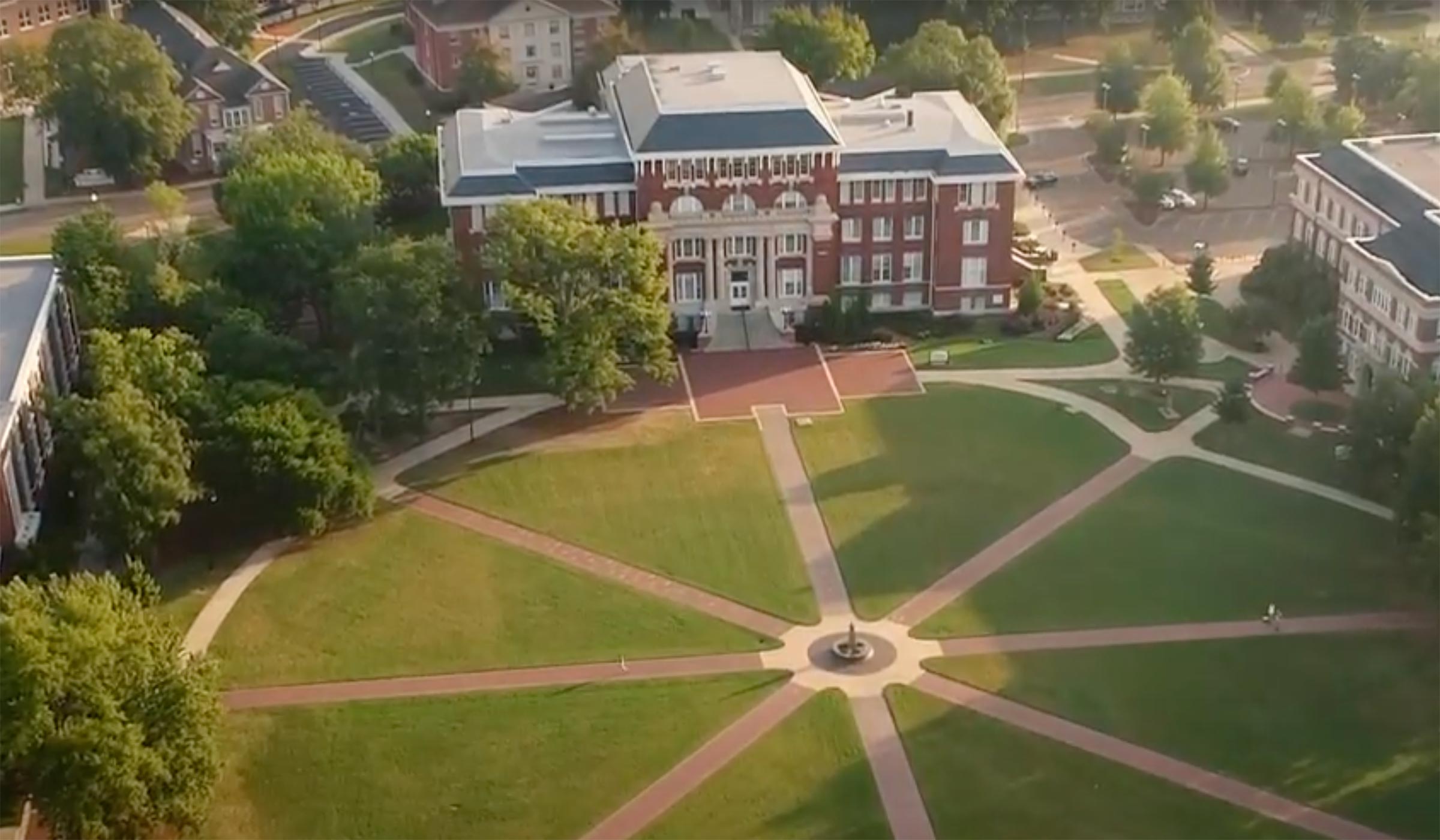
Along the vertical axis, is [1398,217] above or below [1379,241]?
above

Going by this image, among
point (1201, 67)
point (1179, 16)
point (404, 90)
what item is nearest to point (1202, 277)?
point (1201, 67)

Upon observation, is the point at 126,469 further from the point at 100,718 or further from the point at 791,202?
the point at 791,202

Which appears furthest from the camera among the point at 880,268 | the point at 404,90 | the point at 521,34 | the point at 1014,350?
the point at 404,90

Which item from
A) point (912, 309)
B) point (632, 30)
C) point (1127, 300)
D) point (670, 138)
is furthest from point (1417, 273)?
point (632, 30)

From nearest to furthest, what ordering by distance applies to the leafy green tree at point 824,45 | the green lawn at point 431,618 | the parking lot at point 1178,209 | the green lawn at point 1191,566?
1. the green lawn at point 431,618
2. the green lawn at point 1191,566
3. the parking lot at point 1178,209
4. the leafy green tree at point 824,45

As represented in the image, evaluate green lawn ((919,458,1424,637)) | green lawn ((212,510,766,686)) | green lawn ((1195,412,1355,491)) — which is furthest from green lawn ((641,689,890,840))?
green lawn ((1195,412,1355,491))

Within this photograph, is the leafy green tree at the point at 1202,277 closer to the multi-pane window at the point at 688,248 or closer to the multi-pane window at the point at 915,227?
the multi-pane window at the point at 915,227

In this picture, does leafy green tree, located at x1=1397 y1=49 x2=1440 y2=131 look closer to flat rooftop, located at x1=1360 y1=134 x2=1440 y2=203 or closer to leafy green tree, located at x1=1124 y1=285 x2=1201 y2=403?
flat rooftop, located at x1=1360 y1=134 x2=1440 y2=203

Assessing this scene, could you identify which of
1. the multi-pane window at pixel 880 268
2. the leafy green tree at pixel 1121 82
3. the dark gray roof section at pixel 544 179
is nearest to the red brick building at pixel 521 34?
the leafy green tree at pixel 1121 82
